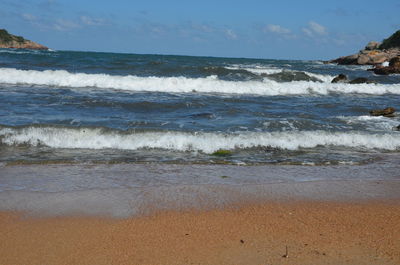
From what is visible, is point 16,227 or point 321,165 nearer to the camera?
point 16,227

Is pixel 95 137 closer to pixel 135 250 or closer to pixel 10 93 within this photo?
pixel 135 250

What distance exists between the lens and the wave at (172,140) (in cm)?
735

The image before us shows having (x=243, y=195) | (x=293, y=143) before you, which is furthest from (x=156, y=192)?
(x=293, y=143)

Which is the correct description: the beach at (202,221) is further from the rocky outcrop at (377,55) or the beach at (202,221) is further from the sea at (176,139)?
the rocky outcrop at (377,55)

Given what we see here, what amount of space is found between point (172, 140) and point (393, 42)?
66027 millimetres

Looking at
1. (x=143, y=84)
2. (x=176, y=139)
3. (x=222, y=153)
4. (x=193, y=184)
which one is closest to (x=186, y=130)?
(x=176, y=139)

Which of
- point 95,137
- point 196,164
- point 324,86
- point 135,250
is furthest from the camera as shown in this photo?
point 324,86

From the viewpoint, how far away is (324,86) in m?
18.8

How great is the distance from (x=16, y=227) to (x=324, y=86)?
17.0 meters

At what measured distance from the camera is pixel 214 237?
11.4 ft

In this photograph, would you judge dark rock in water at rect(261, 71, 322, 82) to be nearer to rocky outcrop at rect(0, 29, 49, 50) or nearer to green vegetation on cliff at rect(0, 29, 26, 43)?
rocky outcrop at rect(0, 29, 49, 50)

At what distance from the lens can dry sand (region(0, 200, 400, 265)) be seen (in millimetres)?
3102

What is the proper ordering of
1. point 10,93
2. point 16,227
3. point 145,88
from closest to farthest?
point 16,227 < point 10,93 < point 145,88

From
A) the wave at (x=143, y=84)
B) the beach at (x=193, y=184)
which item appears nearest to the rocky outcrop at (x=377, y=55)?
the wave at (x=143, y=84)
